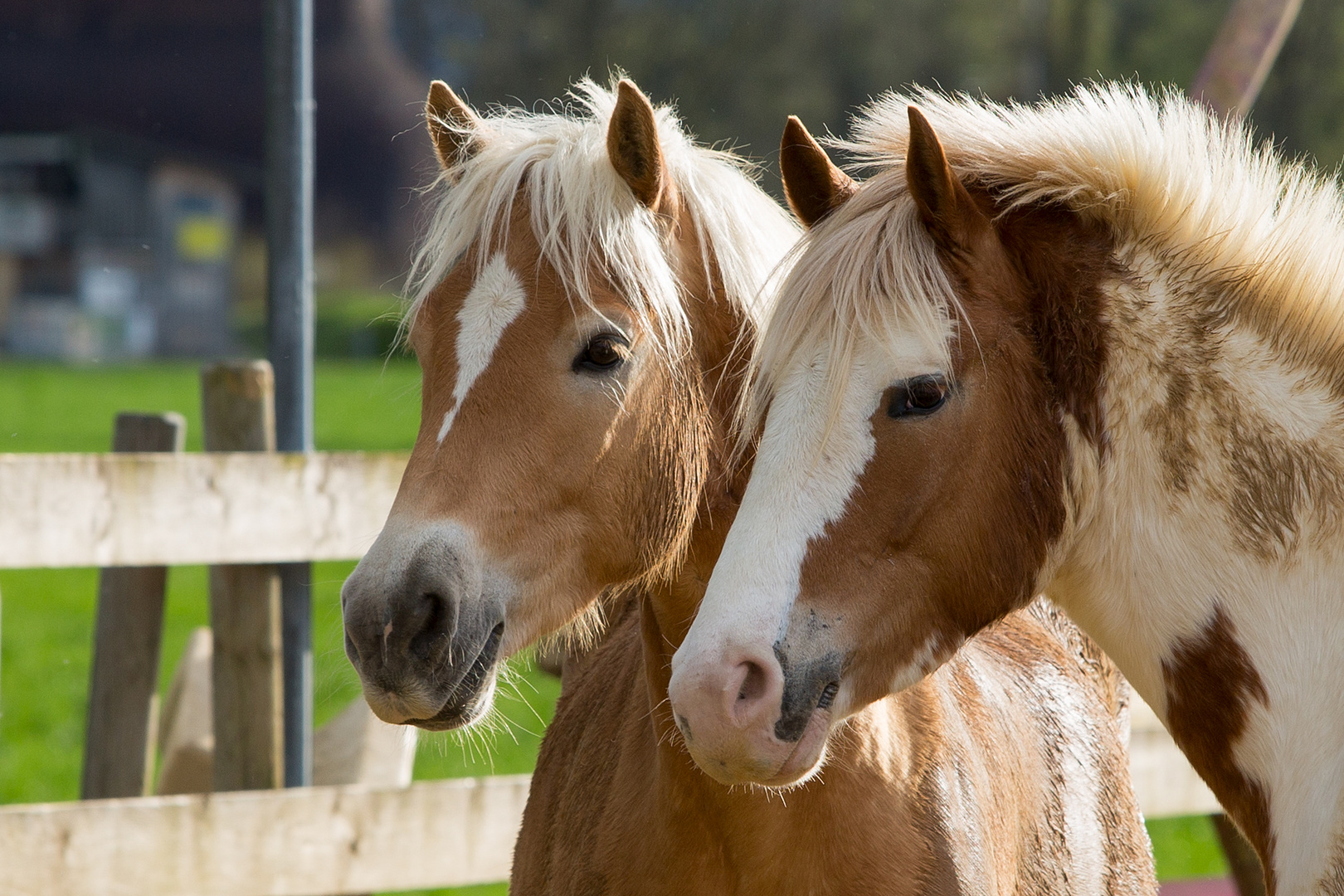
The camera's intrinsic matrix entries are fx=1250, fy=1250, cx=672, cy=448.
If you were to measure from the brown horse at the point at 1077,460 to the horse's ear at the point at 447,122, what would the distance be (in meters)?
1.11

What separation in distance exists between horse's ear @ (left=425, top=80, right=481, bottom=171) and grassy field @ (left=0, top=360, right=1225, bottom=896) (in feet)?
1.63

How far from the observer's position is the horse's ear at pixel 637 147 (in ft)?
7.39

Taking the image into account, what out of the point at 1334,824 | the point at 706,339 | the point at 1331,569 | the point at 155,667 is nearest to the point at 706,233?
the point at 706,339

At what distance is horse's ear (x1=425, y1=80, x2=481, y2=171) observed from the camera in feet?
→ 8.70

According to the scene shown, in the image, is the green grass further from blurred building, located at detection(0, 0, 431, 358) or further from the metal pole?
blurred building, located at detection(0, 0, 431, 358)

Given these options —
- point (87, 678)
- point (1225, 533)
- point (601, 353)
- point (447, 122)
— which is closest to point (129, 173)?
point (87, 678)

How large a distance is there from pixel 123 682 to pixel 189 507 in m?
0.76

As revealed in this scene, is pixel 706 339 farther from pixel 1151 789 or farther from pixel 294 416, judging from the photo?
pixel 1151 789

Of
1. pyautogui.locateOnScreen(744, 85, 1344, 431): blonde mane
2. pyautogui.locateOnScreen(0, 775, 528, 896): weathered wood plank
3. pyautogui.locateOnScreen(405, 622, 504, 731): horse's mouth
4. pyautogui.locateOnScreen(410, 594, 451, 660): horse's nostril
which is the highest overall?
pyautogui.locateOnScreen(744, 85, 1344, 431): blonde mane

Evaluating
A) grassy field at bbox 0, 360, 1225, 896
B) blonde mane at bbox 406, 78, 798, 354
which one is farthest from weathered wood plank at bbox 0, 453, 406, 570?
blonde mane at bbox 406, 78, 798, 354

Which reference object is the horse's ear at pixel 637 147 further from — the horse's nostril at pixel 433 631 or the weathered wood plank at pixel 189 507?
the weathered wood plank at pixel 189 507

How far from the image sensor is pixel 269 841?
3.24 meters

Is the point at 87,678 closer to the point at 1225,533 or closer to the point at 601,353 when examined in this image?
the point at 601,353

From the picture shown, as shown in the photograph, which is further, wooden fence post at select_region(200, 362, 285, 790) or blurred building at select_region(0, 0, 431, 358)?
blurred building at select_region(0, 0, 431, 358)
